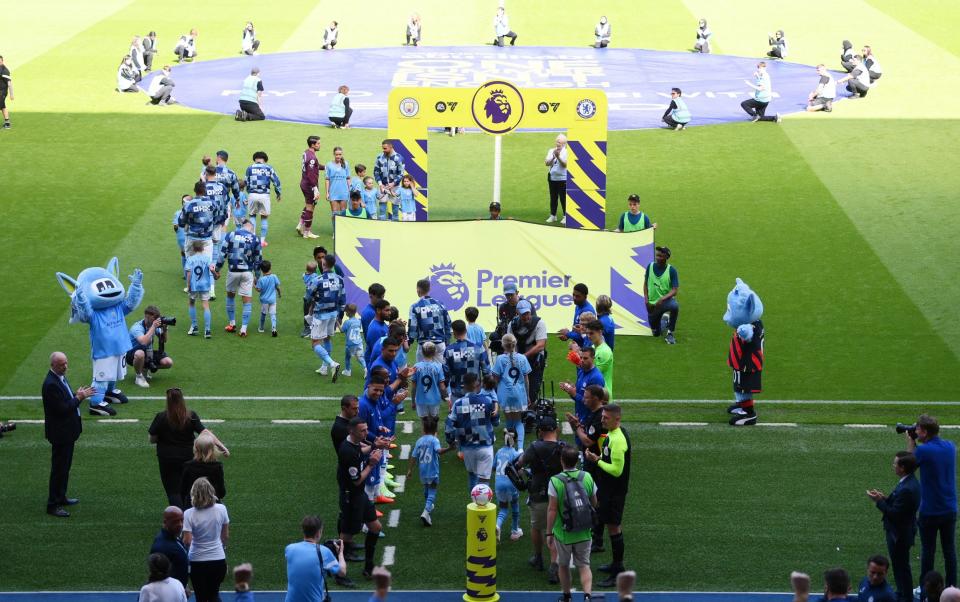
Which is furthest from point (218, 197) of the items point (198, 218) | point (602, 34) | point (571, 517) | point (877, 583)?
point (602, 34)

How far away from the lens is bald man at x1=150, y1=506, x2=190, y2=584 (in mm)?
11703

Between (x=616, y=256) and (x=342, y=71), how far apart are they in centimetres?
2300

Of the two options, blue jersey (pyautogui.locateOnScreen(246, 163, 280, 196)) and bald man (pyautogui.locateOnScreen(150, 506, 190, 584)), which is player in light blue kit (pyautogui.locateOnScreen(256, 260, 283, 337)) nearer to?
blue jersey (pyautogui.locateOnScreen(246, 163, 280, 196))

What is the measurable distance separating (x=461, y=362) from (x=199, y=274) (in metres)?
6.79

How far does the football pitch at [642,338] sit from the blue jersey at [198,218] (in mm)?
1469

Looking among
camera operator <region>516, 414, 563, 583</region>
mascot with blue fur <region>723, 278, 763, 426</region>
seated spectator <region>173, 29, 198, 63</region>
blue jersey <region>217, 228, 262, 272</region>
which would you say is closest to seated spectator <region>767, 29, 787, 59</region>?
seated spectator <region>173, 29, 198, 63</region>

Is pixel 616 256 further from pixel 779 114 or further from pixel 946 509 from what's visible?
pixel 779 114

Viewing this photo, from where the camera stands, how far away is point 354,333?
19.8 m

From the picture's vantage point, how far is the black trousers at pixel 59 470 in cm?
1503

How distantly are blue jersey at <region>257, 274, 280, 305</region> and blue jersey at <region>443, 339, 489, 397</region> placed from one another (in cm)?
598

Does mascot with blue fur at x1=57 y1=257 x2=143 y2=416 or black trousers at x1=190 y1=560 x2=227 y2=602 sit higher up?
mascot with blue fur at x1=57 y1=257 x2=143 y2=416

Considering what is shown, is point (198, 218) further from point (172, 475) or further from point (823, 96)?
point (823, 96)

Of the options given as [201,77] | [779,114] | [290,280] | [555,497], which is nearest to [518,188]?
[290,280]

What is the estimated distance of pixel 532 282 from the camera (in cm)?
2184
